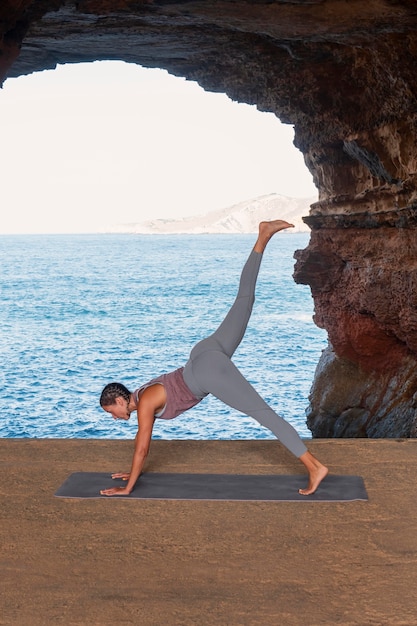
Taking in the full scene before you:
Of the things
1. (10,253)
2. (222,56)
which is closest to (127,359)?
(222,56)

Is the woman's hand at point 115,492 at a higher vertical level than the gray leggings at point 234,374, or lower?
lower

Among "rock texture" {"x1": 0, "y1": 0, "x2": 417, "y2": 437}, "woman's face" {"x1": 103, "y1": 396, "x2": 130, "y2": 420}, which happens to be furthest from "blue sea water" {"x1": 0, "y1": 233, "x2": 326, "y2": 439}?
"woman's face" {"x1": 103, "y1": 396, "x2": 130, "y2": 420}

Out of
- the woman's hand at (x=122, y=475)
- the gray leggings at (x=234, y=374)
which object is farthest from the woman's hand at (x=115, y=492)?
the gray leggings at (x=234, y=374)

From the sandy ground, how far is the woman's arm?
127 mm

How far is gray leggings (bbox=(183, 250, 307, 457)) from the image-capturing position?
4543 millimetres

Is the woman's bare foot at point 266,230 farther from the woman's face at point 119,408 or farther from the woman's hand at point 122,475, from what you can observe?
the woman's hand at point 122,475

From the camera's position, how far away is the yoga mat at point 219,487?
4.72 m

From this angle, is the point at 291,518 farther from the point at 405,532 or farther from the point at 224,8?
the point at 224,8

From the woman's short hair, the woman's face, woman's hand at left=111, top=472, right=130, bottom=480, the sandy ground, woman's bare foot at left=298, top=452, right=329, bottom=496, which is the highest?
the woman's short hair

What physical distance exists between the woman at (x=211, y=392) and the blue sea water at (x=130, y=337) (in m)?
17.7

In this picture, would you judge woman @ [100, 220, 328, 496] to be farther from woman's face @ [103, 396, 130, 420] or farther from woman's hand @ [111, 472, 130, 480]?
woman's hand @ [111, 472, 130, 480]

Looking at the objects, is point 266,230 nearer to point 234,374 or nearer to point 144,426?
point 234,374

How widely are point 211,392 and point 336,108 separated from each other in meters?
10.3

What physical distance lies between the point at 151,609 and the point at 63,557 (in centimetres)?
69
